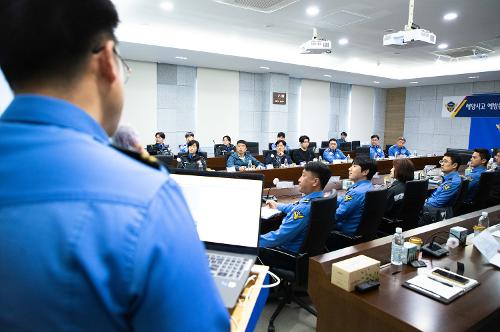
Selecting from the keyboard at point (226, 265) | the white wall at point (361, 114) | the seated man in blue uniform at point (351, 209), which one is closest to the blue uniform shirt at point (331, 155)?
the seated man in blue uniform at point (351, 209)

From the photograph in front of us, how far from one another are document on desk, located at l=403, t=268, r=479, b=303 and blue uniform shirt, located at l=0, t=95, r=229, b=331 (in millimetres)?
1509

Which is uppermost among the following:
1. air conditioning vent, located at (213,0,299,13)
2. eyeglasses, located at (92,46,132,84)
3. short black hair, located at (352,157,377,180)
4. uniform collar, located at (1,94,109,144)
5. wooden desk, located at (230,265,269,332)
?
air conditioning vent, located at (213,0,299,13)

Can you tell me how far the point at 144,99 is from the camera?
26.0ft

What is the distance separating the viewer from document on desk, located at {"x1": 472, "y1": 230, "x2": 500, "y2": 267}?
1.97 meters

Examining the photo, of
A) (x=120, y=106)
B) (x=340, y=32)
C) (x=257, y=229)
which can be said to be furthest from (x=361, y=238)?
(x=340, y=32)

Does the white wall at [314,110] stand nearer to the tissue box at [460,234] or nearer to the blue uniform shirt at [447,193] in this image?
the blue uniform shirt at [447,193]

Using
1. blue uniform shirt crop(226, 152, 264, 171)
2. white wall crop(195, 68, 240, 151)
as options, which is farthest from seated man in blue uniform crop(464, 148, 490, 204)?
white wall crop(195, 68, 240, 151)

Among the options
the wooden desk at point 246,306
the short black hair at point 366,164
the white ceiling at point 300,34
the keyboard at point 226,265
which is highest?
the white ceiling at point 300,34

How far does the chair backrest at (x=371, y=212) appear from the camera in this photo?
111 inches

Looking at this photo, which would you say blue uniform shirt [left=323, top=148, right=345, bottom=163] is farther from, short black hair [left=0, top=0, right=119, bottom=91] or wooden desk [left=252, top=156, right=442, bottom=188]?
short black hair [left=0, top=0, right=119, bottom=91]

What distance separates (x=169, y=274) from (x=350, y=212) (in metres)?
2.81

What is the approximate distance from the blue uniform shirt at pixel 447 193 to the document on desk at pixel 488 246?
6.71 feet

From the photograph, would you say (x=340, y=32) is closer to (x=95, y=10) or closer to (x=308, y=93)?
(x=308, y=93)

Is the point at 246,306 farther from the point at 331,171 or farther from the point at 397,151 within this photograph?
the point at 397,151
